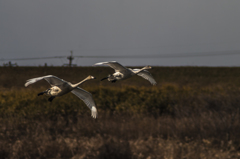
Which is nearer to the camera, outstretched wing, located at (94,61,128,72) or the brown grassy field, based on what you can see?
outstretched wing, located at (94,61,128,72)

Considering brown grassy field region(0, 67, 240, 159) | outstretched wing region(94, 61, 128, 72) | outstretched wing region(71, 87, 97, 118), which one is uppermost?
outstretched wing region(94, 61, 128, 72)

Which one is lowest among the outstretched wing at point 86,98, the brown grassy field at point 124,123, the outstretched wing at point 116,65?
the brown grassy field at point 124,123

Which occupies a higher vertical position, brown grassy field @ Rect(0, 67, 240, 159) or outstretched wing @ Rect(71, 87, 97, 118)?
outstretched wing @ Rect(71, 87, 97, 118)

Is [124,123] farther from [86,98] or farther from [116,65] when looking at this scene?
[116,65]

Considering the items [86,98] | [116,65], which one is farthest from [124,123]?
[116,65]

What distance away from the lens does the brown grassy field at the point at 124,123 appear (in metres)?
15.2

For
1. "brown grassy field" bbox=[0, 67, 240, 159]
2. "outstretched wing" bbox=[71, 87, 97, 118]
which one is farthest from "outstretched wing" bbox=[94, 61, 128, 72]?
"brown grassy field" bbox=[0, 67, 240, 159]

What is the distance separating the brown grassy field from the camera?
49.9 ft

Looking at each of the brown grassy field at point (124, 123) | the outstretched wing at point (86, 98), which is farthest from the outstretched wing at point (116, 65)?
the brown grassy field at point (124, 123)

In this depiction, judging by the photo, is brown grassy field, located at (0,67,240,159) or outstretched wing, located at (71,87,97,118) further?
brown grassy field, located at (0,67,240,159)

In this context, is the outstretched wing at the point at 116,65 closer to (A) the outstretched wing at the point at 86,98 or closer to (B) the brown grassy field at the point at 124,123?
(A) the outstretched wing at the point at 86,98

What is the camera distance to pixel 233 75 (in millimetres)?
30953

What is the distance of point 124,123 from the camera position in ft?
58.5

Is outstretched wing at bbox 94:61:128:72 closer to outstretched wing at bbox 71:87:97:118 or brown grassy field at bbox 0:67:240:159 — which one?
outstretched wing at bbox 71:87:97:118
